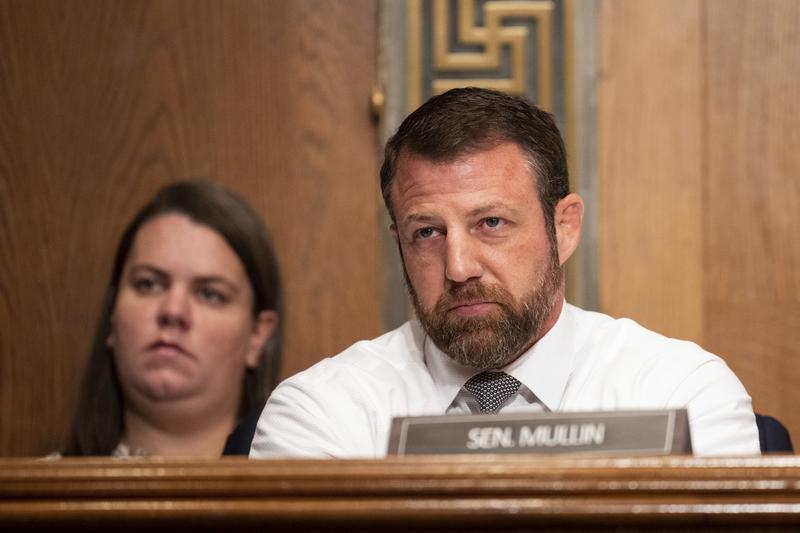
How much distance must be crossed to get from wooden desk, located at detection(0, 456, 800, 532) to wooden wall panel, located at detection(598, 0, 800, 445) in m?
1.48

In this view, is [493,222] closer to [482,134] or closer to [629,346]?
[482,134]

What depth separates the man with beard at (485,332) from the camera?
1493mm

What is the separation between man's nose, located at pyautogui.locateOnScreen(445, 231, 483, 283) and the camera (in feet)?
4.82

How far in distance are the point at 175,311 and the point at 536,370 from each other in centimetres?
87

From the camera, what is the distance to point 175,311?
221 centimetres

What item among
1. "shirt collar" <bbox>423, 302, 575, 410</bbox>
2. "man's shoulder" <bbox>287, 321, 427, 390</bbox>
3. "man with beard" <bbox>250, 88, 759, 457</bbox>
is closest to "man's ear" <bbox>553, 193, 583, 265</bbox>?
"man with beard" <bbox>250, 88, 759, 457</bbox>

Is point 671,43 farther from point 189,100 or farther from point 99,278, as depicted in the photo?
point 99,278

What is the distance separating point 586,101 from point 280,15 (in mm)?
682

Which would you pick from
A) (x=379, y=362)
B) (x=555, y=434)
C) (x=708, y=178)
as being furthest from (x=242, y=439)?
(x=708, y=178)

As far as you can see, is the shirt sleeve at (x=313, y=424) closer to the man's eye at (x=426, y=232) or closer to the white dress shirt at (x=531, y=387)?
the white dress shirt at (x=531, y=387)

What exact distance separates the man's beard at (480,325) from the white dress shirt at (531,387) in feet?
0.21

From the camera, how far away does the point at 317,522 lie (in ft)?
3.05

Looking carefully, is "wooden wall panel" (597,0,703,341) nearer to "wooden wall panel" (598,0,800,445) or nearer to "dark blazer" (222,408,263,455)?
"wooden wall panel" (598,0,800,445)

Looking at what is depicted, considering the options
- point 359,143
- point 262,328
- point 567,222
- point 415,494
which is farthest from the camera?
point 359,143
